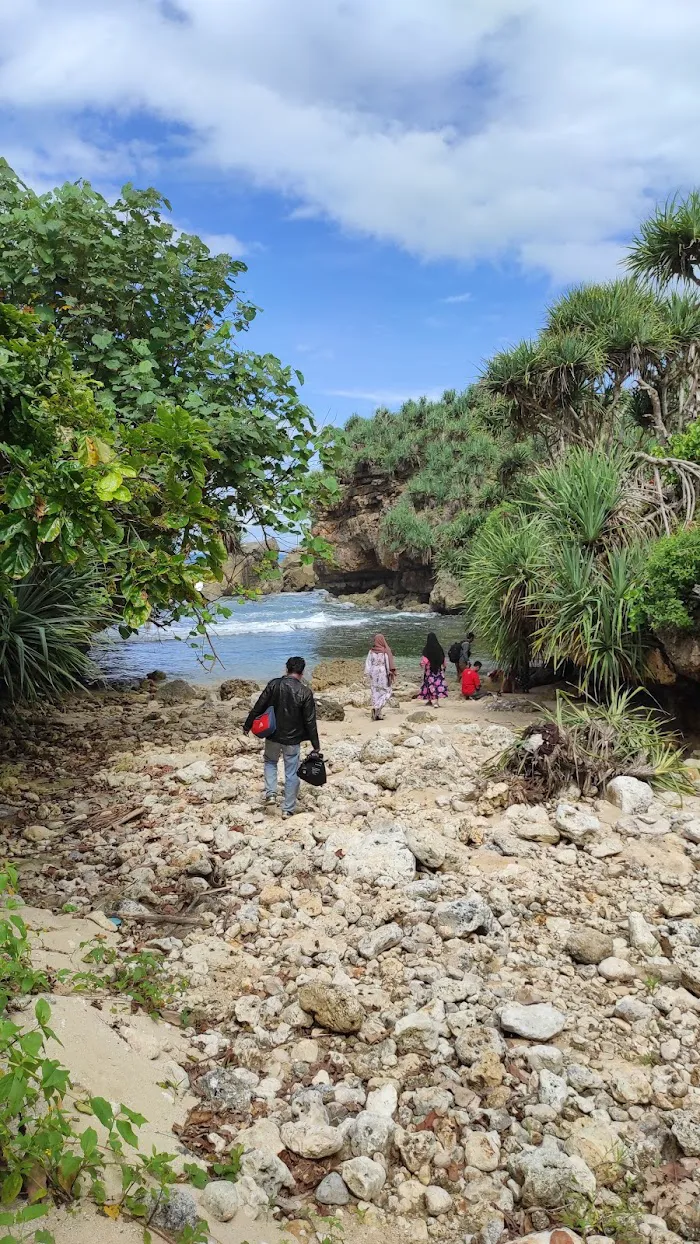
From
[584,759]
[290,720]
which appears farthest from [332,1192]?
[584,759]

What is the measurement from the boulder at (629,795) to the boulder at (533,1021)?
273 cm

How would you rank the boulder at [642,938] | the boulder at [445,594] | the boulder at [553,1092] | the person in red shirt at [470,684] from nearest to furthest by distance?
the boulder at [553,1092]
the boulder at [642,938]
the person in red shirt at [470,684]
the boulder at [445,594]

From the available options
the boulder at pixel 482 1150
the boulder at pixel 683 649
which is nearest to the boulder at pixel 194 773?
the boulder at pixel 482 1150

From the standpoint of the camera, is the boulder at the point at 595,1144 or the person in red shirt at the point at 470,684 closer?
the boulder at the point at 595,1144

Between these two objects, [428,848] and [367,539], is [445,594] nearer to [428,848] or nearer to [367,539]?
[367,539]

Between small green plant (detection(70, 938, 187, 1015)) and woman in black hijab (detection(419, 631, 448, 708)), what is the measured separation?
8.10m

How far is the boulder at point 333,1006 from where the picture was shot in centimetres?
361

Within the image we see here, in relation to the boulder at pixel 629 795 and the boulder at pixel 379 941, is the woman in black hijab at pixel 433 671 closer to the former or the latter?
the boulder at pixel 629 795

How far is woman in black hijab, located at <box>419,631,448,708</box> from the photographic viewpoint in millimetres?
11797

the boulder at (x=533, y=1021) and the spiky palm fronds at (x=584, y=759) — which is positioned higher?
the spiky palm fronds at (x=584, y=759)

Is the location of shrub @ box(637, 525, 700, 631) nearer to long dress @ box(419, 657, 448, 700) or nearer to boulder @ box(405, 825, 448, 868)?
boulder @ box(405, 825, 448, 868)

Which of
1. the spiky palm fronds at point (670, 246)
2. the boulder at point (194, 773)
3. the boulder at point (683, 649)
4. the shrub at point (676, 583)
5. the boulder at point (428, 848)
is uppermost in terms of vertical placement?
the spiky palm fronds at point (670, 246)

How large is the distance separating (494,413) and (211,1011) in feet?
45.0

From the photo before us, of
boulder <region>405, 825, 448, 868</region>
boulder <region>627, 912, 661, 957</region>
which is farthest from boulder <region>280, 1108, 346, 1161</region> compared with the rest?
boulder <region>405, 825, 448, 868</region>
